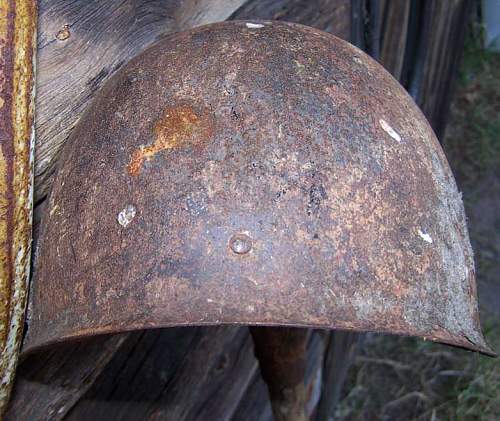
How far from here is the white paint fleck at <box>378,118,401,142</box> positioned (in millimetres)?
796

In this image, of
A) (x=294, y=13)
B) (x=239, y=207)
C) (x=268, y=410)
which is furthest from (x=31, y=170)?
(x=268, y=410)

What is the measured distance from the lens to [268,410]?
6.78 ft

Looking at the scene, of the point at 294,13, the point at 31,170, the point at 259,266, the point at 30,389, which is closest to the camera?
the point at 259,266

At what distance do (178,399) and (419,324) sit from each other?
89 centimetres

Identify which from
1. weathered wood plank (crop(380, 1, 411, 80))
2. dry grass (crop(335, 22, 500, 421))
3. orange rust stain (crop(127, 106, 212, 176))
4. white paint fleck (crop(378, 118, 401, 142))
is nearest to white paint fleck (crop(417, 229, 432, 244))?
white paint fleck (crop(378, 118, 401, 142))

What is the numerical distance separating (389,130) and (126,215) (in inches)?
13.5

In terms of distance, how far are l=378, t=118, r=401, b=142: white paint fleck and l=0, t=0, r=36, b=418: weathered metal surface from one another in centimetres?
44

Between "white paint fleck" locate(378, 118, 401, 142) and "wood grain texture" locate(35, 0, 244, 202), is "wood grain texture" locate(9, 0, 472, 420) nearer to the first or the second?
"wood grain texture" locate(35, 0, 244, 202)

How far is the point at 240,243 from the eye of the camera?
681 millimetres

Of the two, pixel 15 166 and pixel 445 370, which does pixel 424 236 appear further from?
pixel 445 370

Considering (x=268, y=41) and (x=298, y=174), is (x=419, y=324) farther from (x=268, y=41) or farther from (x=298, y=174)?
(x=268, y=41)

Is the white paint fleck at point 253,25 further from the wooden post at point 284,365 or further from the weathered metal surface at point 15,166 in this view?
the wooden post at point 284,365

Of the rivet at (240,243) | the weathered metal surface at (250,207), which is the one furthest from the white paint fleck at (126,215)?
the rivet at (240,243)

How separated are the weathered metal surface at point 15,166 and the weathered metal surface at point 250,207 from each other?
0.03 metres
